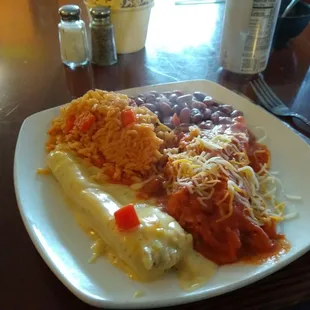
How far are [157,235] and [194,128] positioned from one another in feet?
1.37

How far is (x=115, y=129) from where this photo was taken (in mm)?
1124

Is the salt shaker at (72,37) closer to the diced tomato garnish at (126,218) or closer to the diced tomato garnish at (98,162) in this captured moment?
the diced tomato garnish at (98,162)

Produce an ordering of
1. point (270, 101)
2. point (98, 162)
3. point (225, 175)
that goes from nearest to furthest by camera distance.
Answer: point (225, 175) → point (98, 162) → point (270, 101)

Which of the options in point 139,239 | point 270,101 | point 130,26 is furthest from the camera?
point 130,26

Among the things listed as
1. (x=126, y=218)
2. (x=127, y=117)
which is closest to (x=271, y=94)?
(x=127, y=117)

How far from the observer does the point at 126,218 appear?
85 cm

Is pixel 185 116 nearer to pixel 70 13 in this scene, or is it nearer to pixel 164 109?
pixel 164 109

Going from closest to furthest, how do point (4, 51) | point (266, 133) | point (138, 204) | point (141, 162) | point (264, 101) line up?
point (138, 204), point (141, 162), point (266, 133), point (264, 101), point (4, 51)

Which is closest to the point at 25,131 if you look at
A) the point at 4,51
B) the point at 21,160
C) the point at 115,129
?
the point at 21,160

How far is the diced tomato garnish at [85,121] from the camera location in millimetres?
1140

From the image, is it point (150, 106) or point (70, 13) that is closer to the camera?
point (150, 106)

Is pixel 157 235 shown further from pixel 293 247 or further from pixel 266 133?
pixel 266 133

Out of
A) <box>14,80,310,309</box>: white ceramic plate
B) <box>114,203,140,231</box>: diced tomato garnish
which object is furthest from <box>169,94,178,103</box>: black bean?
<box>114,203,140,231</box>: diced tomato garnish

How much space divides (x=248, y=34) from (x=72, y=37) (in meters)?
0.65
